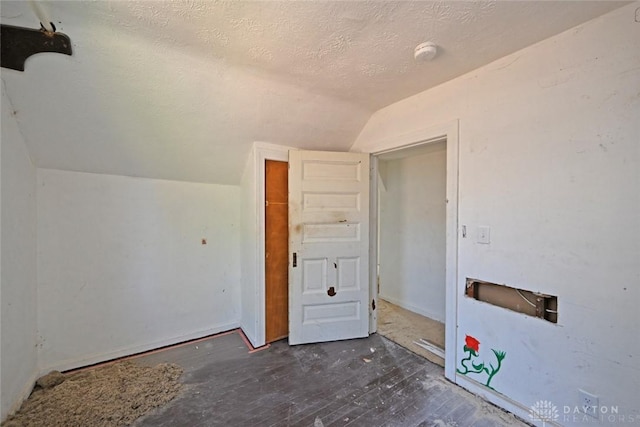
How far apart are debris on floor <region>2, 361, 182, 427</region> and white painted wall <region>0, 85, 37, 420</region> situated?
0.35 feet

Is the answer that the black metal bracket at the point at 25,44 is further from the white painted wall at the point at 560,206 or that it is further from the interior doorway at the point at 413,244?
the interior doorway at the point at 413,244

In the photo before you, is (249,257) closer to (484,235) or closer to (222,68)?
(222,68)

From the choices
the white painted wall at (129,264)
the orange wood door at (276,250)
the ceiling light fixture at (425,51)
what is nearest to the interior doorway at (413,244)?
the orange wood door at (276,250)

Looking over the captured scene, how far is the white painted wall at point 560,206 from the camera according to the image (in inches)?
51.8

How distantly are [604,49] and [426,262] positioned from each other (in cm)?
255

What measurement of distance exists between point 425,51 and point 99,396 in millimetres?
3193

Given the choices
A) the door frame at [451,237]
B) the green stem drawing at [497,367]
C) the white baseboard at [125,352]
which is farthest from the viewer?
the white baseboard at [125,352]

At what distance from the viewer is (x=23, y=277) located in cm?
183

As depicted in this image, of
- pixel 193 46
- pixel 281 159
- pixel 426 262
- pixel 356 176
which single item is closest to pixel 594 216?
pixel 356 176

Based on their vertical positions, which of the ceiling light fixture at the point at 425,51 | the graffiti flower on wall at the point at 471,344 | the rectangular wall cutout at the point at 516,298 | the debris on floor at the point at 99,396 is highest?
the ceiling light fixture at the point at 425,51

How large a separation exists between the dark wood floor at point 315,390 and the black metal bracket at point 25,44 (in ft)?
7.48

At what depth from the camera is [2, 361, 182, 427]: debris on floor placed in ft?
5.29

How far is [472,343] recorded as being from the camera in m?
1.92

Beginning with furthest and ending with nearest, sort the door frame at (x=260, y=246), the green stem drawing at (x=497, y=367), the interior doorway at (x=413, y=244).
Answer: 1. the interior doorway at (x=413, y=244)
2. the door frame at (x=260, y=246)
3. the green stem drawing at (x=497, y=367)
